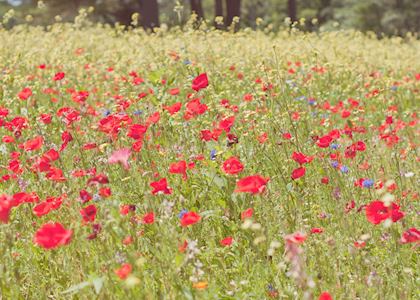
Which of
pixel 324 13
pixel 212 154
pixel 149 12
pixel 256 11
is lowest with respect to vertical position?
pixel 256 11

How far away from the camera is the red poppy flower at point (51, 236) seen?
1.87 meters

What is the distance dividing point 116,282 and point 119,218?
0.51m

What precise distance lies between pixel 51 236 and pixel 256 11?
45.1 meters

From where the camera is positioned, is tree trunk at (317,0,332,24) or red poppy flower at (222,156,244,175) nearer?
red poppy flower at (222,156,244,175)

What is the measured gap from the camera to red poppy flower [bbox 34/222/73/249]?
187 centimetres

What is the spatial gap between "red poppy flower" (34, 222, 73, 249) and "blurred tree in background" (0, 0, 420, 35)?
16705 mm

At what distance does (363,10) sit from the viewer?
33.7 meters

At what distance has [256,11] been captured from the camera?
150ft

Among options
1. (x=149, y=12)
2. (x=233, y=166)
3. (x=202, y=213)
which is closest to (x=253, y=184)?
(x=233, y=166)

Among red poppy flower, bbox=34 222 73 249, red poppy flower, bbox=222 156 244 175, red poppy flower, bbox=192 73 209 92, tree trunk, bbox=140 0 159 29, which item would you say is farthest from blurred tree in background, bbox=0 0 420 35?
red poppy flower, bbox=34 222 73 249

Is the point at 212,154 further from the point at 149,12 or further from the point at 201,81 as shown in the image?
the point at 149,12

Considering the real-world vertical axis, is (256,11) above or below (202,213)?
below

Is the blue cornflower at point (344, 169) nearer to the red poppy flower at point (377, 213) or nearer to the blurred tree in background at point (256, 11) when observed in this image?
the red poppy flower at point (377, 213)

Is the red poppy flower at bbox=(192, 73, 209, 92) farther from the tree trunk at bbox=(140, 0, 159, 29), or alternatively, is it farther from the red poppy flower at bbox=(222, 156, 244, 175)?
the tree trunk at bbox=(140, 0, 159, 29)
